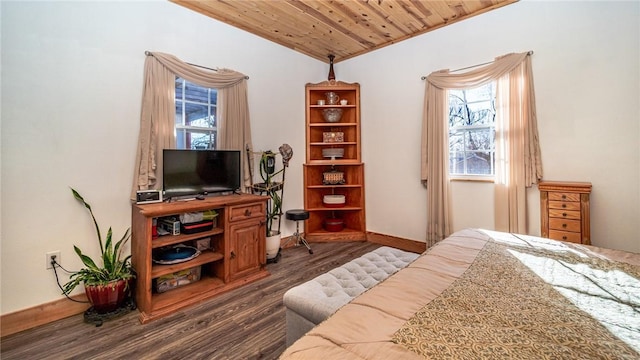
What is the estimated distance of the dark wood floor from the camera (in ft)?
5.21

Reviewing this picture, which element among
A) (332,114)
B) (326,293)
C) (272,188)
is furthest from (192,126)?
(326,293)

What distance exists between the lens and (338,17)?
2.95 metres

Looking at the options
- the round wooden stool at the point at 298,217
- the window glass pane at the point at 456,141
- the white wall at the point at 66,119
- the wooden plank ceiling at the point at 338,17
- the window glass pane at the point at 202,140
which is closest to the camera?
the white wall at the point at 66,119

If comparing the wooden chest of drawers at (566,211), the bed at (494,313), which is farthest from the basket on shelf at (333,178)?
the bed at (494,313)

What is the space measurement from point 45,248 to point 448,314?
2722 millimetres

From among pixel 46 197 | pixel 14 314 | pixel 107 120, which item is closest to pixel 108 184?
pixel 46 197

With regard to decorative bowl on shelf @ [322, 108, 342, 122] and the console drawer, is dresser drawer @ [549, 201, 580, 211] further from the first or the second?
decorative bowl on shelf @ [322, 108, 342, 122]

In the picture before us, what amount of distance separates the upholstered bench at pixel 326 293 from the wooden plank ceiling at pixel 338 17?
2614 millimetres

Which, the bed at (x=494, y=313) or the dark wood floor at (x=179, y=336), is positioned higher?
the bed at (x=494, y=313)

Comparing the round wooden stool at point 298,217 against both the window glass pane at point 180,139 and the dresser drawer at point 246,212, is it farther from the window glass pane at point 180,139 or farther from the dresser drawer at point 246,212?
the window glass pane at point 180,139

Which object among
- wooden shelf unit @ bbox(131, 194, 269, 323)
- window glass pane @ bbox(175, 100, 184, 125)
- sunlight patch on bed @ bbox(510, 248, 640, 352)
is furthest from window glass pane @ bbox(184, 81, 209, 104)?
sunlight patch on bed @ bbox(510, 248, 640, 352)

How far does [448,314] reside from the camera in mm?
847

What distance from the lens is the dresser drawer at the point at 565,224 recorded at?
2162 millimetres

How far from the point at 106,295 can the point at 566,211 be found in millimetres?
3764
